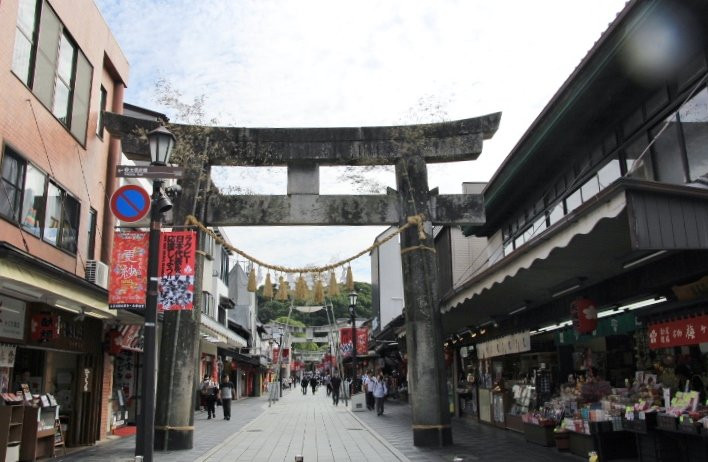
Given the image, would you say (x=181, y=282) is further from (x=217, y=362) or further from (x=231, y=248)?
(x=217, y=362)

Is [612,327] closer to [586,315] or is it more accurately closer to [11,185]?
[586,315]

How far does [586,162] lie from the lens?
13570 millimetres

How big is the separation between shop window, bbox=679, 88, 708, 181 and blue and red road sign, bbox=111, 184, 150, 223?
29.1ft

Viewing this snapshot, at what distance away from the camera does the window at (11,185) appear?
455 inches

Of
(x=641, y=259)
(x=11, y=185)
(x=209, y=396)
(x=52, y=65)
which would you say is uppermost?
(x=52, y=65)

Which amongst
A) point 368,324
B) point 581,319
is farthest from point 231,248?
point 368,324

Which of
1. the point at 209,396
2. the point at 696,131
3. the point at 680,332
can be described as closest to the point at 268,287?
the point at 680,332

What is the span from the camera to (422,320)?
1418 cm

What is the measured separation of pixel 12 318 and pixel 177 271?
3292 mm

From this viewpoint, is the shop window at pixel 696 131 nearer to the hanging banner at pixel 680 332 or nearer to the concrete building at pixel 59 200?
the hanging banner at pixel 680 332

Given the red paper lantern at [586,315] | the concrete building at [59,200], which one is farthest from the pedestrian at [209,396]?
the red paper lantern at [586,315]

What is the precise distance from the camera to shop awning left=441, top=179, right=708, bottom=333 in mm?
6938

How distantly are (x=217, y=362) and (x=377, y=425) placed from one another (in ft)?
66.8

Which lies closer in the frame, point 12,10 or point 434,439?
point 12,10
